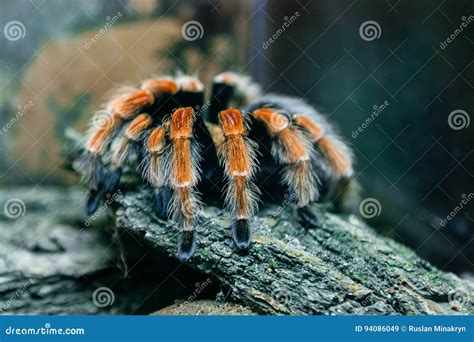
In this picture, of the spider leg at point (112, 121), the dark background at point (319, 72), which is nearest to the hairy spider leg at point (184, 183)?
the spider leg at point (112, 121)

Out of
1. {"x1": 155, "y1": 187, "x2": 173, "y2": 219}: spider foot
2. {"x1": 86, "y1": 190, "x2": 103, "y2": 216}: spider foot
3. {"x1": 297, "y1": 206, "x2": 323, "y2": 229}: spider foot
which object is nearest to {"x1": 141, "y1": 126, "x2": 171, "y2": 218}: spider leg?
{"x1": 155, "y1": 187, "x2": 173, "y2": 219}: spider foot

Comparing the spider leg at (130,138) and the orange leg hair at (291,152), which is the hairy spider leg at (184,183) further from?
the orange leg hair at (291,152)

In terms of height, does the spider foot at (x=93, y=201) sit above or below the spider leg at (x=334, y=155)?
below

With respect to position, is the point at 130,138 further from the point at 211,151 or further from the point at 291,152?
the point at 291,152

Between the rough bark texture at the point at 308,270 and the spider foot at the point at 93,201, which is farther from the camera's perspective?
the spider foot at the point at 93,201

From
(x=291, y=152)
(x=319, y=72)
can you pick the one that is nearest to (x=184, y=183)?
(x=291, y=152)
